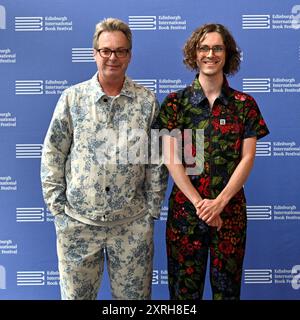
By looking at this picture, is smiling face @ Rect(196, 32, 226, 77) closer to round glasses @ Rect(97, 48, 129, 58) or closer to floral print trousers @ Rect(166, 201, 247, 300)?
round glasses @ Rect(97, 48, 129, 58)

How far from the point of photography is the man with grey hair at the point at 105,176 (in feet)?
6.91

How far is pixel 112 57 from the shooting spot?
2.04 metres

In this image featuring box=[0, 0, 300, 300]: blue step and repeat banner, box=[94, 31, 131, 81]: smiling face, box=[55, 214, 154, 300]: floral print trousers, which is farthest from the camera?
box=[0, 0, 300, 300]: blue step and repeat banner

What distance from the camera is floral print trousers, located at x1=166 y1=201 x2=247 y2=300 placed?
211 cm

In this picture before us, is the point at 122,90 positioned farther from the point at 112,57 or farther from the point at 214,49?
the point at 214,49

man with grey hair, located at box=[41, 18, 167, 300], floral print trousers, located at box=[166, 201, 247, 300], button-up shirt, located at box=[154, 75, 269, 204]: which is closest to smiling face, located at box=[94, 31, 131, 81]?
man with grey hair, located at box=[41, 18, 167, 300]

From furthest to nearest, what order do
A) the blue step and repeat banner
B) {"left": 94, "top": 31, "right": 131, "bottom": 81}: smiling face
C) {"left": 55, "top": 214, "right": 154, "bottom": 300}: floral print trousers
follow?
the blue step and repeat banner
{"left": 55, "top": 214, "right": 154, "bottom": 300}: floral print trousers
{"left": 94, "top": 31, "right": 131, "bottom": 81}: smiling face

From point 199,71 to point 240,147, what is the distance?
1.22 feet

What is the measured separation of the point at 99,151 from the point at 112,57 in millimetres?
380

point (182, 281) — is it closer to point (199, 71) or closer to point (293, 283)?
point (199, 71)

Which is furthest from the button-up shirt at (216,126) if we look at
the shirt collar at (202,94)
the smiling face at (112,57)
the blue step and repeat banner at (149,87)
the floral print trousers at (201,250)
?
the blue step and repeat banner at (149,87)

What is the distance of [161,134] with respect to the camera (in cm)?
216

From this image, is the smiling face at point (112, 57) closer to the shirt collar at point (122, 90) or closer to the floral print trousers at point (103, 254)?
the shirt collar at point (122, 90)

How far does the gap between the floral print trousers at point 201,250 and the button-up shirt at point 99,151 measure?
205 millimetres
